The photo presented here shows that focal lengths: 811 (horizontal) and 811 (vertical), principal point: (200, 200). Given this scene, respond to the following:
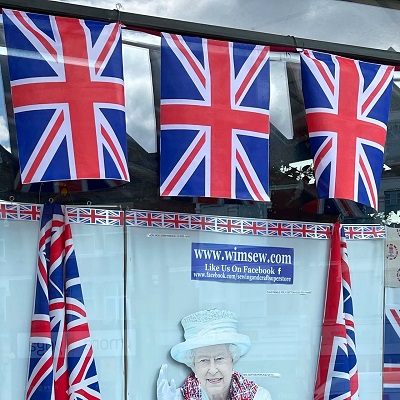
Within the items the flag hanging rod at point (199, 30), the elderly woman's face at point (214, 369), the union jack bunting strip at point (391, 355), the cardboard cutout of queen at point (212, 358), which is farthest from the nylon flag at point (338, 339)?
the flag hanging rod at point (199, 30)

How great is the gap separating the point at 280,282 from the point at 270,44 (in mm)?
1093

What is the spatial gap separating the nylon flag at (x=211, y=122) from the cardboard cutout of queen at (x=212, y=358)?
0.57 meters

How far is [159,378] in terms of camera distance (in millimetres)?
3461

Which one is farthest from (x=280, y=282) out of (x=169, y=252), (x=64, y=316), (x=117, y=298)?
(x=64, y=316)

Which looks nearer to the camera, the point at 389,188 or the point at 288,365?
the point at 288,365

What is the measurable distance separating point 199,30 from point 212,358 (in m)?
1.45

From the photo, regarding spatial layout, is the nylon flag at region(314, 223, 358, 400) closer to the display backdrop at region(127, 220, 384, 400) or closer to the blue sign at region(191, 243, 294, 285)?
the display backdrop at region(127, 220, 384, 400)

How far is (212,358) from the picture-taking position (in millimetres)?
3574

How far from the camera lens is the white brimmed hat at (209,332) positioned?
3.52m

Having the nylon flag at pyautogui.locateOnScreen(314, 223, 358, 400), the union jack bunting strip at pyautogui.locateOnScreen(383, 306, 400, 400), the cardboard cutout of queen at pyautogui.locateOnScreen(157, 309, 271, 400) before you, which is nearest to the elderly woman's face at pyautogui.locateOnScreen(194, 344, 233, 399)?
the cardboard cutout of queen at pyautogui.locateOnScreen(157, 309, 271, 400)

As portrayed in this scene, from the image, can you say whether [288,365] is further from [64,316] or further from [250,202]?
[64,316]

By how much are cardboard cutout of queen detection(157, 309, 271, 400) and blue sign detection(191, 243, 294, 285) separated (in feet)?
0.55

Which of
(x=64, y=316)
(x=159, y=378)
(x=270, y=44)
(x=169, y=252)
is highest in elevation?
(x=270, y=44)

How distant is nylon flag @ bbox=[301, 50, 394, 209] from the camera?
3.67 meters
